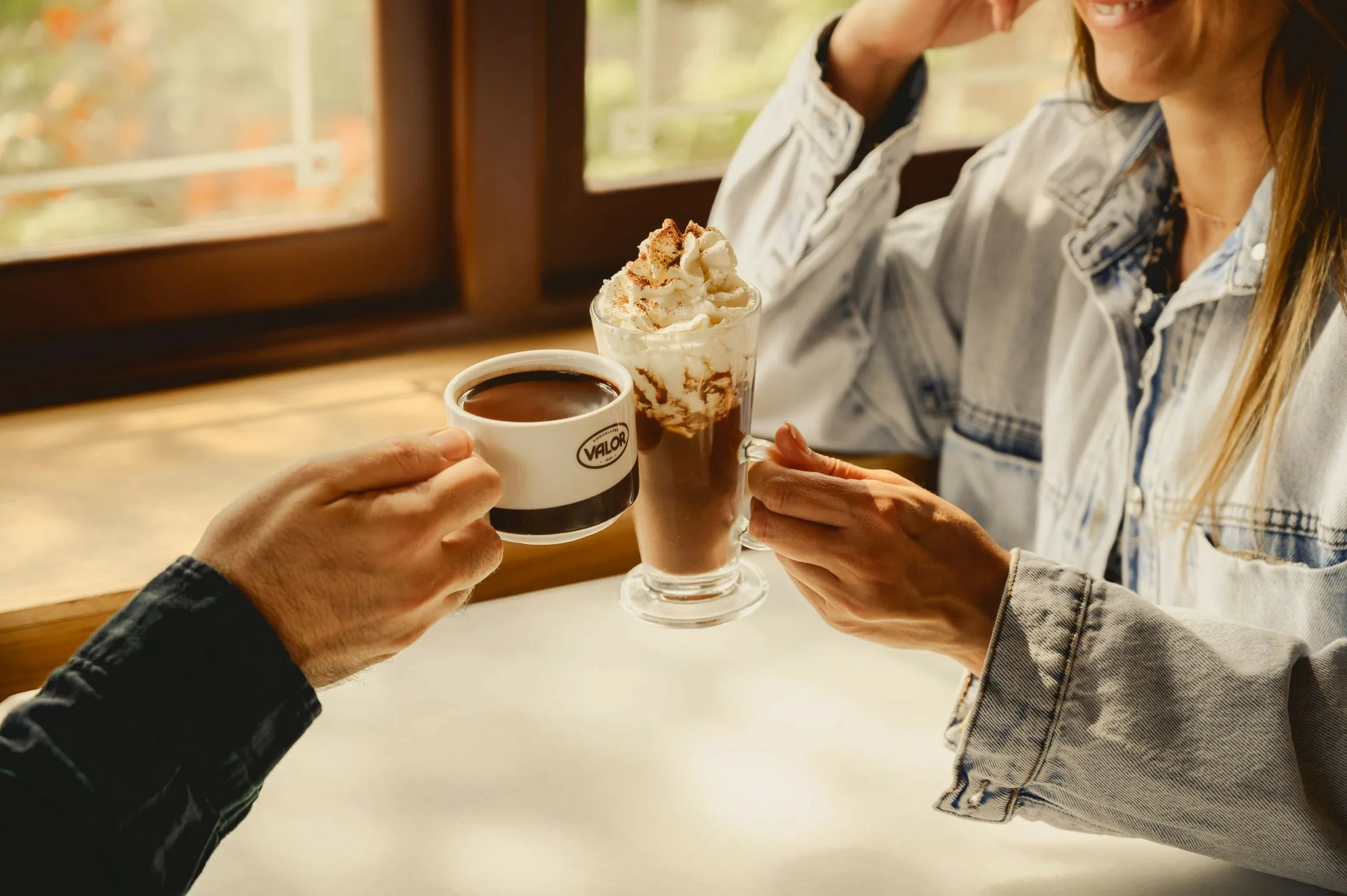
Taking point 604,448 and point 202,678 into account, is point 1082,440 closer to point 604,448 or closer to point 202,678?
point 604,448

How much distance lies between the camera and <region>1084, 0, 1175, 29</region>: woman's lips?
53.5 inches

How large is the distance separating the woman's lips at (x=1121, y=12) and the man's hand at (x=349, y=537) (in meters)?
0.81

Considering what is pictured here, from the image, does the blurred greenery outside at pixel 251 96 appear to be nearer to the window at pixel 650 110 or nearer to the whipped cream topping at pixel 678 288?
the window at pixel 650 110

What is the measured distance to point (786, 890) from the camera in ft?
3.79

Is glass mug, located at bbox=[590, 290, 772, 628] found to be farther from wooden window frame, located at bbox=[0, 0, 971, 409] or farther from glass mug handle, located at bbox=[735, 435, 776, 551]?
wooden window frame, located at bbox=[0, 0, 971, 409]

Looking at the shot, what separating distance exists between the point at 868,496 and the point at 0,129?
4.17 feet

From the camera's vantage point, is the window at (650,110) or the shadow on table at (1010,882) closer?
the shadow on table at (1010,882)

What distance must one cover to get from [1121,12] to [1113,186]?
0.95 feet

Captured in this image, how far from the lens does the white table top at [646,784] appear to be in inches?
46.3

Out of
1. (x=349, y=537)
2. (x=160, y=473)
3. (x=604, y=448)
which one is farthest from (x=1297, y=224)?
(x=160, y=473)

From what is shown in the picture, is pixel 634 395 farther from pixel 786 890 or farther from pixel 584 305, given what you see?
pixel 584 305

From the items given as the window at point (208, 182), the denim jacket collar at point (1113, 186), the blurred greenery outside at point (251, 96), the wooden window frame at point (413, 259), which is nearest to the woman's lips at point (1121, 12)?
the denim jacket collar at point (1113, 186)

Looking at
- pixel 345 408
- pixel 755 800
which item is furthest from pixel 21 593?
pixel 755 800

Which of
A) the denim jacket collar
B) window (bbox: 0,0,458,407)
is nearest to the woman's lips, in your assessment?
the denim jacket collar
